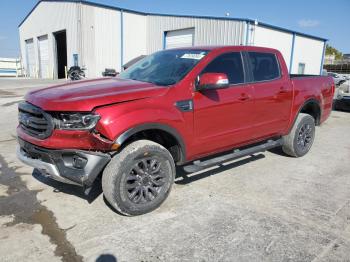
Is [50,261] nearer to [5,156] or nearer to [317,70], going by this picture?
[5,156]

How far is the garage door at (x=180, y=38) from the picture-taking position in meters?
22.0

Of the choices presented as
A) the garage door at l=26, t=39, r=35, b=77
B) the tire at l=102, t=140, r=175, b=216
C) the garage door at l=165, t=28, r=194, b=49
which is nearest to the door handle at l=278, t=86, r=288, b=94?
the tire at l=102, t=140, r=175, b=216

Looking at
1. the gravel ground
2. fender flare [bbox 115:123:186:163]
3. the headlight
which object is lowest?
the gravel ground

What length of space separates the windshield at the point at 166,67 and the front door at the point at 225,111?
251 mm

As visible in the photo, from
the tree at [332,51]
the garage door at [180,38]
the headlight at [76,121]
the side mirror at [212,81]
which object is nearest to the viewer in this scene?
the headlight at [76,121]

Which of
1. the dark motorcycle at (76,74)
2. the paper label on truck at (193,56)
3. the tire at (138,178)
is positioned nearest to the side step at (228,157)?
the tire at (138,178)

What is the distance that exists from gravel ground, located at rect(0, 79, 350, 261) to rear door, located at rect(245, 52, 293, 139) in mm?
719

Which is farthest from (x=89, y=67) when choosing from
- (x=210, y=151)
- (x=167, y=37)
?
(x=210, y=151)

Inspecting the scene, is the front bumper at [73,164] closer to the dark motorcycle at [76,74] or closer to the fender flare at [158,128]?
the fender flare at [158,128]

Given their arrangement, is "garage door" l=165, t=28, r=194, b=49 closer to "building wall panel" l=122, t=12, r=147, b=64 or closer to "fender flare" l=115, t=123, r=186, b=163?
"building wall panel" l=122, t=12, r=147, b=64

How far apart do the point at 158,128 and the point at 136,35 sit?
78.2 feet

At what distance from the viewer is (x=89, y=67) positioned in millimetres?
24719

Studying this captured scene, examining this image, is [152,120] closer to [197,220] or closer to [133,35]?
[197,220]

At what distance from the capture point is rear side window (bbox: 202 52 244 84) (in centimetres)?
407
